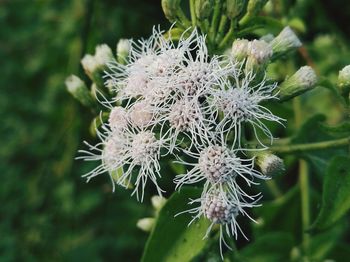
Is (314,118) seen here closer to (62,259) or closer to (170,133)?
(170,133)

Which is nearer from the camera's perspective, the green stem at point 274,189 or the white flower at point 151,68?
the white flower at point 151,68

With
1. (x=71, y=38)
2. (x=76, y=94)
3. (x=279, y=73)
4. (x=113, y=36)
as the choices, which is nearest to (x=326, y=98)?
(x=279, y=73)

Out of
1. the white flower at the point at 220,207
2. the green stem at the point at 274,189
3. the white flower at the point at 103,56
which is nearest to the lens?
the white flower at the point at 220,207

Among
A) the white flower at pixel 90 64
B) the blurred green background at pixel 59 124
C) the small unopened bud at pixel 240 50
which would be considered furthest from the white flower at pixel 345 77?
the blurred green background at pixel 59 124

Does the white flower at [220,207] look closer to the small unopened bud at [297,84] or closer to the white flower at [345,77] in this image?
the small unopened bud at [297,84]

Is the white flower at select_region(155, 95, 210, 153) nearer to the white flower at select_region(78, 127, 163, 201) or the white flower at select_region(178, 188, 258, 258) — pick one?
the white flower at select_region(78, 127, 163, 201)

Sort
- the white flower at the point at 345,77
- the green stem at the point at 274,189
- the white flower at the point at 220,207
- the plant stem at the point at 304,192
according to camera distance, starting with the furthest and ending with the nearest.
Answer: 1. the green stem at the point at 274,189
2. the plant stem at the point at 304,192
3. the white flower at the point at 345,77
4. the white flower at the point at 220,207

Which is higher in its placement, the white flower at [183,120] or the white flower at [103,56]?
the white flower at [103,56]

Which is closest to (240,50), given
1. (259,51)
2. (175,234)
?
(259,51)
